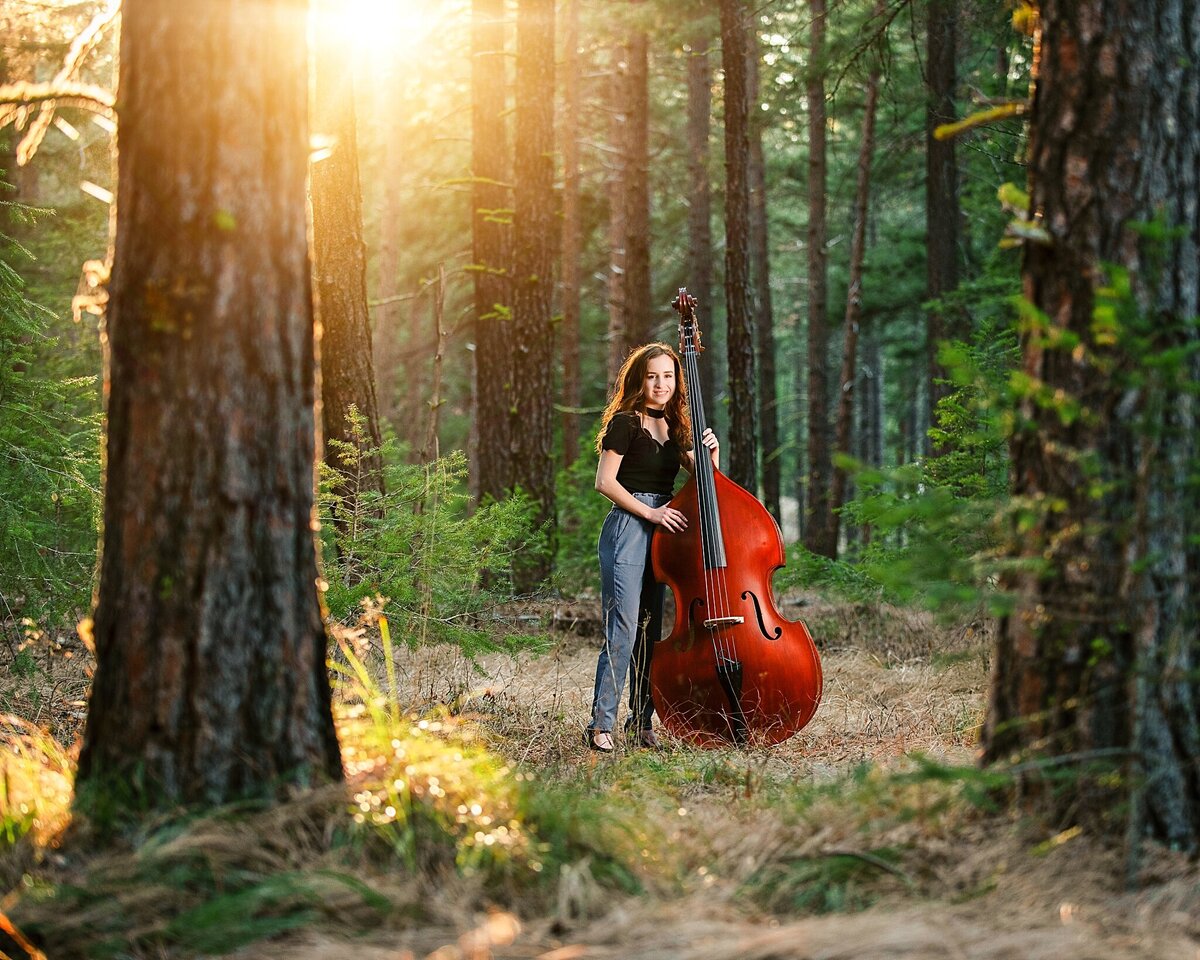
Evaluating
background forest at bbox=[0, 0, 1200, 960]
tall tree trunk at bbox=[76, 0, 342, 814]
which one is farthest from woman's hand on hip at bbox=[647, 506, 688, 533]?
tall tree trunk at bbox=[76, 0, 342, 814]

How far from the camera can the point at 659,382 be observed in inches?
226

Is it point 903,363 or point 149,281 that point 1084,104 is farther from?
point 903,363

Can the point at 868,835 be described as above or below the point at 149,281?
below

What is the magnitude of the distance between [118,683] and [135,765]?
0.23 m

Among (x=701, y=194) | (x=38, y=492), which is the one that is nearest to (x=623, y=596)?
(x=38, y=492)

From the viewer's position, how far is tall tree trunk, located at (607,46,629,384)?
1421cm

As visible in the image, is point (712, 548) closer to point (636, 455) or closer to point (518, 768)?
point (636, 455)

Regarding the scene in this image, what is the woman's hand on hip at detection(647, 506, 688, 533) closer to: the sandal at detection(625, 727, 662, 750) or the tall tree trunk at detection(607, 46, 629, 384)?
the sandal at detection(625, 727, 662, 750)

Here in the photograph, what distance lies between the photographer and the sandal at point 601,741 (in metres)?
5.37

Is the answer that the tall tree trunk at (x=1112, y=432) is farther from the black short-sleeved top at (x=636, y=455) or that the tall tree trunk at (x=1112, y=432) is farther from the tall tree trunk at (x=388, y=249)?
the tall tree trunk at (x=388, y=249)

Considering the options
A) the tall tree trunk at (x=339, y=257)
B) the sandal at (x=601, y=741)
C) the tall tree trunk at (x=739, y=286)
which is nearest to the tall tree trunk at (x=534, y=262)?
the tall tree trunk at (x=739, y=286)

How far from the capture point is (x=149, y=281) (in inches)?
124

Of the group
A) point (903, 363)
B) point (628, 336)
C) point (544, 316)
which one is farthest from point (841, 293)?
point (544, 316)

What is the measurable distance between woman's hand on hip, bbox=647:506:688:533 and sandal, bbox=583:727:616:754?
3.28 feet
